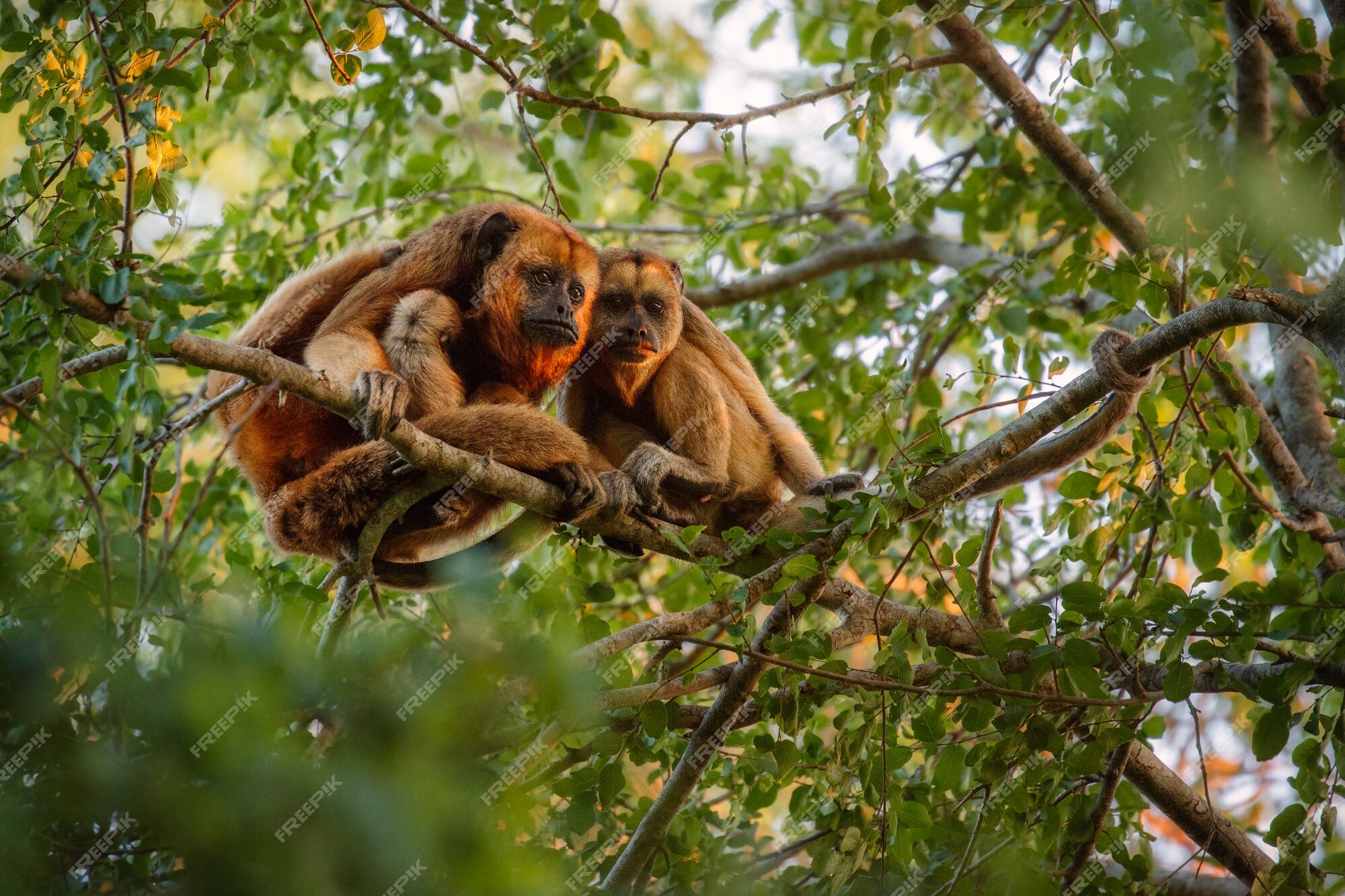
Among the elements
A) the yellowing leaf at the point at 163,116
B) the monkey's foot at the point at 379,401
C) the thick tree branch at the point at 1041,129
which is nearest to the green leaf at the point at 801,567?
the monkey's foot at the point at 379,401

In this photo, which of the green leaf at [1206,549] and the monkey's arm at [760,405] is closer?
→ the green leaf at [1206,549]

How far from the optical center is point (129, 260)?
2.39 metres

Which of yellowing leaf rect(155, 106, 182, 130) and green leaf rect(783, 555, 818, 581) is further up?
yellowing leaf rect(155, 106, 182, 130)

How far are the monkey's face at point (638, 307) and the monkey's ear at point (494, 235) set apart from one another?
43 cm

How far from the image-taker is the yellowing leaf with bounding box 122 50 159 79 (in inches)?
111

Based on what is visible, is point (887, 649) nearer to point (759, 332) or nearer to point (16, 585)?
point (16, 585)

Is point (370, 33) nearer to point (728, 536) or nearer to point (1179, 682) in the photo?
point (728, 536)

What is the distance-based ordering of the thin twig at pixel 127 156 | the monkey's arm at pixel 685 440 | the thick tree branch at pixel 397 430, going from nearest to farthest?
the thick tree branch at pixel 397 430 < the thin twig at pixel 127 156 < the monkey's arm at pixel 685 440

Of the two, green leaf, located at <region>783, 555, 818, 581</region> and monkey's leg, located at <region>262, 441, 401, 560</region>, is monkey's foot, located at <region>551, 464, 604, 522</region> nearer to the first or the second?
monkey's leg, located at <region>262, 441, 401, 560</region>

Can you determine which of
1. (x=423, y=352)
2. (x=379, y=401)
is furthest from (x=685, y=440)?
(x=379, y=401)

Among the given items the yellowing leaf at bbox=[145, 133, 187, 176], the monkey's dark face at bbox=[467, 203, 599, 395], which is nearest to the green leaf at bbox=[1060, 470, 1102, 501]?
the monkey's dark face at bbox=[467, 203, 599, 395]

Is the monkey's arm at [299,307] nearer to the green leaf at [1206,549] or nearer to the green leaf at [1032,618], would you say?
the green leaf at [1032,618]

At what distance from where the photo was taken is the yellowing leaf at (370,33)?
300 centimetres

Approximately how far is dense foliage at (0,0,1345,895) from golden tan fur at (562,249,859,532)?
44 centimetres
